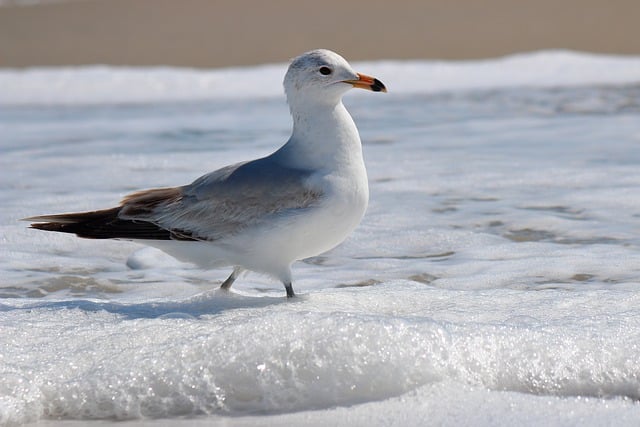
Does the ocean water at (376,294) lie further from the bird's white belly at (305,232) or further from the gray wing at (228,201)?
the gray wing at (228,201)

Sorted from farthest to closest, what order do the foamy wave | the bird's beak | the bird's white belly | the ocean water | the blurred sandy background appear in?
the blurred sandy background < the foamy wave < the bird's beak < the bird's white belly < the ocean water

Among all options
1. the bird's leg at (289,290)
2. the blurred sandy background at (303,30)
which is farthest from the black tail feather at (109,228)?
the blurred sandy background at (303,30)

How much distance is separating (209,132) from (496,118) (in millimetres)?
2192

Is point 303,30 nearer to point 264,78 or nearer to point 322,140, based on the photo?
point 264,78

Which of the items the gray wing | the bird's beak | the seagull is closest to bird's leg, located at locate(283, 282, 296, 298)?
the seagull

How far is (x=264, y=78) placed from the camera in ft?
40.7

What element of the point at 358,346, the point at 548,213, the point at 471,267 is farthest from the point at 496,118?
the point at 358,346

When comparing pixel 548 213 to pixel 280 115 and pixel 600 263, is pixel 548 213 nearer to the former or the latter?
pixel 600 263

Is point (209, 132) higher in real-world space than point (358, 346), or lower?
higher

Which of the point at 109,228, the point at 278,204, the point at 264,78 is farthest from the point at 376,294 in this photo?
the point at 264,78

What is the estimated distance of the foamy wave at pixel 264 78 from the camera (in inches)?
447

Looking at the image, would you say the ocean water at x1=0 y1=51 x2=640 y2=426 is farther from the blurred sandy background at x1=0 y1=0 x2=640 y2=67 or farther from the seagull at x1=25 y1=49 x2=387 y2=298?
the blurred sandy background at x1=0 y1=0 x2=640 y2=67

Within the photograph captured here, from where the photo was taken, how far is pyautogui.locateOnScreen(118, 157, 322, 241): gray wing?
3768 millimetres

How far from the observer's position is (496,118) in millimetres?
8625
